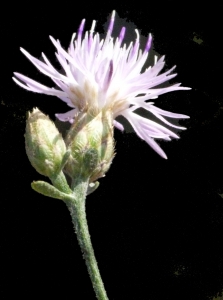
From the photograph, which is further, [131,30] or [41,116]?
[131,30]

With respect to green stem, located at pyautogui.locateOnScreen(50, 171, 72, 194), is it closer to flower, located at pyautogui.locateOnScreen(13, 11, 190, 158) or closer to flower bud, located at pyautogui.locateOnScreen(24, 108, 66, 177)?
flower bud, located at pyautogui.locateOnScreen(24, 108, 66, 177)

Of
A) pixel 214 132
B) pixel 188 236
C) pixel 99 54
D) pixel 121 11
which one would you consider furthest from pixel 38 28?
pixel 99 54

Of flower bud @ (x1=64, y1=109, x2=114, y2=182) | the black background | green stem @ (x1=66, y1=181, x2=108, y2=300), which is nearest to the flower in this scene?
flower bud @ (x1=64, y1=109, x2=114, y2=182)

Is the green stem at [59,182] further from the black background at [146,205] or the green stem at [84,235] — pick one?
the black background at [146,205]

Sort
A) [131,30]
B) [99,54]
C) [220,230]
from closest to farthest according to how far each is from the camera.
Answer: [99,54], [131,30], [220,230]

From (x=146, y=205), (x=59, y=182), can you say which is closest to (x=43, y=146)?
(x=59, y=182)

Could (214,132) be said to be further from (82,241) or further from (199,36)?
(82,241)

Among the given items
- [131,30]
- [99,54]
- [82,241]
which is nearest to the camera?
[82,241]
